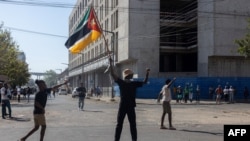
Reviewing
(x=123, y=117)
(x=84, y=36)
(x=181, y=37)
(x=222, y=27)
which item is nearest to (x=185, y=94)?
(x=222, y=27)

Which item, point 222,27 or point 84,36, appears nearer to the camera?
point 84,36

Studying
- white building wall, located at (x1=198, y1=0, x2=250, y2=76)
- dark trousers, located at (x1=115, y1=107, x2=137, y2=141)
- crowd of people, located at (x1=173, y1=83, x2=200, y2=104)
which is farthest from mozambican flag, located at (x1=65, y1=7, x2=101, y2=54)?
white building wall, located at (x1=198, y1=0, x2=250, y2=76)

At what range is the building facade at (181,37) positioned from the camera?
44.7 metres

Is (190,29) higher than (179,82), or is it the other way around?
(190,29)

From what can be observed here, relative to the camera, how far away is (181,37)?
169ft

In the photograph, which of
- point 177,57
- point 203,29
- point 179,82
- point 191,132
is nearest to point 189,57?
point 177,57

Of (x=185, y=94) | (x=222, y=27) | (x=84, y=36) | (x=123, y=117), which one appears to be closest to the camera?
(x=123, y=117)

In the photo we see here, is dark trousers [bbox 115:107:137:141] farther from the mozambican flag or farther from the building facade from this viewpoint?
the building facade

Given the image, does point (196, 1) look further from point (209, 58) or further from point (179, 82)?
point (179, 82)

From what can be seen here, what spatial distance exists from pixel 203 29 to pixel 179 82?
25.4ft

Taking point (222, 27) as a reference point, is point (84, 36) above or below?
below

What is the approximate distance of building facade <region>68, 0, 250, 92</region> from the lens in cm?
4472

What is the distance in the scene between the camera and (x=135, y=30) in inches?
1855

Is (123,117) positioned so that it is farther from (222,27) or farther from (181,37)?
(181,37)
